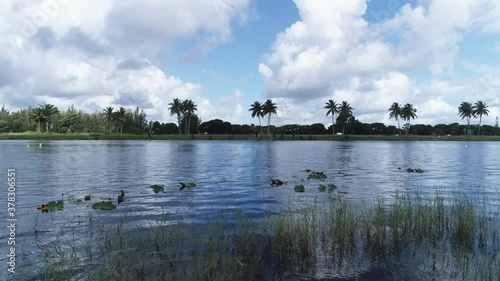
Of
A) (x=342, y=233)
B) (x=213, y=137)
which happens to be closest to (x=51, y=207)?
(x=342, y=233)

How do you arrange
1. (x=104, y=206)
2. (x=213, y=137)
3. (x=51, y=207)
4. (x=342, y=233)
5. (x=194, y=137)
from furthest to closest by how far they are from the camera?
1. (x=213, y=137)
2. (x=194, y=137)
3. (x=104, y=206)
4. (x=51, y=207)
5. (x=342, y=233)

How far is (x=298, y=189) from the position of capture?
89.4 feet

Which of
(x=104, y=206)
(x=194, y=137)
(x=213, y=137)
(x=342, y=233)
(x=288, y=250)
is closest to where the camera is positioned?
(x=288, y=250)

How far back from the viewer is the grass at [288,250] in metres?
11.0

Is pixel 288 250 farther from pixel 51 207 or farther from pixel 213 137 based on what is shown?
pixel 213 137

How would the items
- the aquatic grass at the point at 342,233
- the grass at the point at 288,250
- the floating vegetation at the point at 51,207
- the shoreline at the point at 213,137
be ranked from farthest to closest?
the shoreline at the point at 213,137 < the floating vegetation at the point at 51,207 < the aquatic grass at the point at 342,233 < the grass at the point at 288,250

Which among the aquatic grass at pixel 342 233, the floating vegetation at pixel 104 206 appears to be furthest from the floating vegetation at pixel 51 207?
the aquatic grass at pixel 342 233

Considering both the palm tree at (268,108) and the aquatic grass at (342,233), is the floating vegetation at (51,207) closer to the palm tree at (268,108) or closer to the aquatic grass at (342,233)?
the aquatic grass at (342,233)

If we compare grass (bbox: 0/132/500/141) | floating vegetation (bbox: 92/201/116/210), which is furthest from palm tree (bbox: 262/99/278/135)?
floating vegetation (bbox: 92/201/116/210)

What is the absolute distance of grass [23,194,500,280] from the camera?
11.0 m

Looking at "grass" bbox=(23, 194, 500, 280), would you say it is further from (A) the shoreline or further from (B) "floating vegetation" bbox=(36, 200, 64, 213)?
(A) the shoreline

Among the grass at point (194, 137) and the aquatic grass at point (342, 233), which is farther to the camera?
the grass at point (194, 137)

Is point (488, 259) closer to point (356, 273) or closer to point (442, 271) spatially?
point (442, 271)

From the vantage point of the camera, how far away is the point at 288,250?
12828 mm
